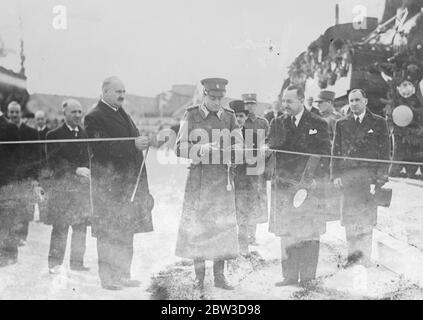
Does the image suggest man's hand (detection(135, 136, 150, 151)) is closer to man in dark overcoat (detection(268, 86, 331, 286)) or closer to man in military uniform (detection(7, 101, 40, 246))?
man in military uniform (detection(7, 101, 40, 246))

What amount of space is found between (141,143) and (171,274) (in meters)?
1.15

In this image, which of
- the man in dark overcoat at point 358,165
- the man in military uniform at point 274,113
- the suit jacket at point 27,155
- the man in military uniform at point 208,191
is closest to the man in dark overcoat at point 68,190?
the suit jacket at point 27,155

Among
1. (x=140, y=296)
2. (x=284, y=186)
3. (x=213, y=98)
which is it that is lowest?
(x=140, y=296)

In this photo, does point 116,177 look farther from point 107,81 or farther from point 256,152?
point 256,152

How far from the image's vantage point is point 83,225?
13.1ft

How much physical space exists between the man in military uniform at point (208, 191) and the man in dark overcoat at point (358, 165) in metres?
1.00

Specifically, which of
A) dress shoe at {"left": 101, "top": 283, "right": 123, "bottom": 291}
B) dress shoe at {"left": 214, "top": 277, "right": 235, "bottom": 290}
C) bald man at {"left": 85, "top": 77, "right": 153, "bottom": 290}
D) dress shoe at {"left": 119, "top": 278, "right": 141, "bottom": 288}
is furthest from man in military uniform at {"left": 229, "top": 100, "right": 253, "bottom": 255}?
dress shoe at {"left": 101, "top": 283, "right": 123, "bottom": 291}

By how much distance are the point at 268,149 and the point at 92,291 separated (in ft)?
6.32

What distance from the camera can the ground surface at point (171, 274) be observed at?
400 centimetres

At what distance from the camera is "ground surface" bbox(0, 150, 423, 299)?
158 inches

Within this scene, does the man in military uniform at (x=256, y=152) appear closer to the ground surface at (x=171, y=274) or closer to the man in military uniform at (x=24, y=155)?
the ground surface at (x=171, y=274)

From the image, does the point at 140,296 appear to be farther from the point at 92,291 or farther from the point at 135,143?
the point at 135,143

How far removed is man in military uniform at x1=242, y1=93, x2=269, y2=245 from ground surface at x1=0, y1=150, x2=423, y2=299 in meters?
0.09

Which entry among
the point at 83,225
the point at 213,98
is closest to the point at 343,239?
the point at 213,98
